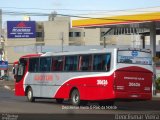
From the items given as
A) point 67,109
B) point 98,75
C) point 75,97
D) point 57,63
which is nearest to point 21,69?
point 57,63

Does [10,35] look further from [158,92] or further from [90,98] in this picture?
[90,98]

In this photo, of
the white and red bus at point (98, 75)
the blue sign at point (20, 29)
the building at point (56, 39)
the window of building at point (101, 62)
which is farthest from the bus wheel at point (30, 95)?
the building at point (56, 39)

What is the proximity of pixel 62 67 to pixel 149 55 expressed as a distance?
16.4 ft

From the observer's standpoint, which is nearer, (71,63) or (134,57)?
(134,57)

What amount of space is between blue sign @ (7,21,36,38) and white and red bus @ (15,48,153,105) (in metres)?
28.0

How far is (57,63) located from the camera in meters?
28.6

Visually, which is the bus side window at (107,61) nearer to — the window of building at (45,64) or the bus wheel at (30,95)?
the window of building at (45,64)

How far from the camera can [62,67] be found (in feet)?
92.5

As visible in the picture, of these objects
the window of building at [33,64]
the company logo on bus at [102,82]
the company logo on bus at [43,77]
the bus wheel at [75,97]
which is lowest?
the bus wheel at [75,97]

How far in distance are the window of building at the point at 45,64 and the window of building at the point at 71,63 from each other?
1778 millimetres

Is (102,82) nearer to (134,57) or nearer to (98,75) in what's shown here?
(98,75)

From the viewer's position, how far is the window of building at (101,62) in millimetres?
24859

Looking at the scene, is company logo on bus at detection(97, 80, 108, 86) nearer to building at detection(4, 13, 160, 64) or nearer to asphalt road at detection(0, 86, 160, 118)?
asphalt road at detection(0, 86, 160, 118)

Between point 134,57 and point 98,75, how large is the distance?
1972 mm
